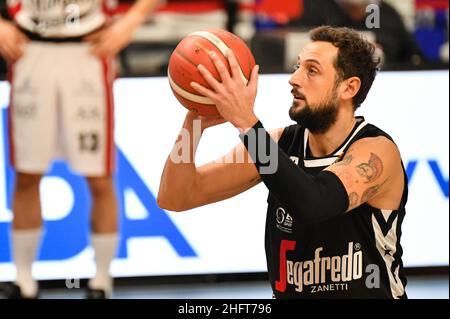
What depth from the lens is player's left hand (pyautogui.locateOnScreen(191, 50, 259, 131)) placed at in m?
3.12

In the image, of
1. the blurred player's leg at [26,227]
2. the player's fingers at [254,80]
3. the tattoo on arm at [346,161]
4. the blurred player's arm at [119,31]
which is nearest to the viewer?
the player's fingers at [254,80]

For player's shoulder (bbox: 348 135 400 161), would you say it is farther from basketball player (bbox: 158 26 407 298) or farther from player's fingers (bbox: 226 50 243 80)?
player's fingers (bbox: 226 50 243 80)

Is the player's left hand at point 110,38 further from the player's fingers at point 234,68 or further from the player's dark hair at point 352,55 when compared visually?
the player's fingers at point 234,68

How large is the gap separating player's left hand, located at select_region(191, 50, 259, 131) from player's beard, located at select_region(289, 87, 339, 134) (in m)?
0.34

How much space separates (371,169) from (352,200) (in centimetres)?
17

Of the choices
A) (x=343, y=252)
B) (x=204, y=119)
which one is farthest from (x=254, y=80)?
(x=343, y=252)

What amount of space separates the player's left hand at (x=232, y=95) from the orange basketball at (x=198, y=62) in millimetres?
141

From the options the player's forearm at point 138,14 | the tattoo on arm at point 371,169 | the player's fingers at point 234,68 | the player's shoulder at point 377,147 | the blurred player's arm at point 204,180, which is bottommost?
the blurred player's arm at point 204,180

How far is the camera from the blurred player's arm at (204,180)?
3.62 m

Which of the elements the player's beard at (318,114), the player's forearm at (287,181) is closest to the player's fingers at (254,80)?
the player's forearm at (287,181)

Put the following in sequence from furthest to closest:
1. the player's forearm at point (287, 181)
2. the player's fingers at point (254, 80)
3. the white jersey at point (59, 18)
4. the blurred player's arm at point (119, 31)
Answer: the blurred player's arm at point (119, 31), the white jersey at point (59, 18), the player's fingers at point (254, 80), the player's forearm at point (287, 181)

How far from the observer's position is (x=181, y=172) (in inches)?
142

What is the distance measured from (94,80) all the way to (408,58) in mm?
2472

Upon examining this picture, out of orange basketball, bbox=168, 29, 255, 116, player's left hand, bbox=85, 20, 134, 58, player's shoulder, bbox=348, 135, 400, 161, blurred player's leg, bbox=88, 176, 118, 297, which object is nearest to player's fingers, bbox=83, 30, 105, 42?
player's left hand, bbox=85, 20, 134, 58
